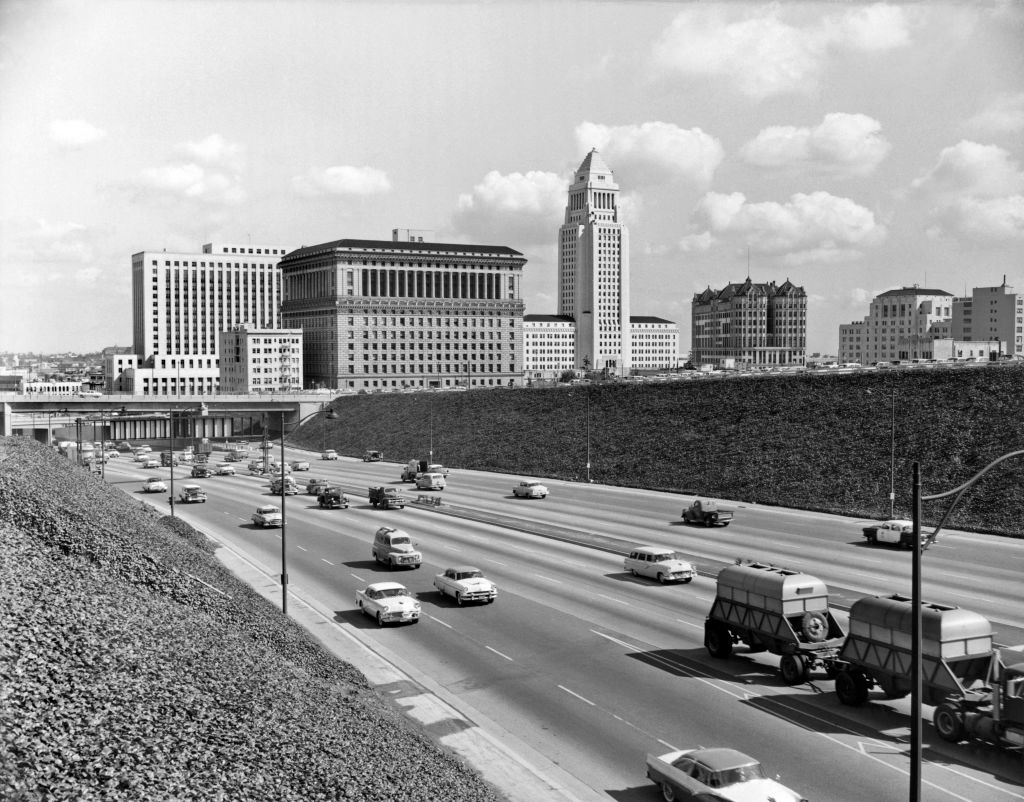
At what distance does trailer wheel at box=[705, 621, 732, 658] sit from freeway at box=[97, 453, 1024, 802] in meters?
0.43

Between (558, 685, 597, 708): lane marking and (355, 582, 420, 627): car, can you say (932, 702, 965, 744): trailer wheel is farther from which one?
(355, 582, 420, 627): car

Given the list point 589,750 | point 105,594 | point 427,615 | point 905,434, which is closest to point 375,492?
point 427,615

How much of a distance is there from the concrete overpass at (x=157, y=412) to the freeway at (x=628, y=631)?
217 feet

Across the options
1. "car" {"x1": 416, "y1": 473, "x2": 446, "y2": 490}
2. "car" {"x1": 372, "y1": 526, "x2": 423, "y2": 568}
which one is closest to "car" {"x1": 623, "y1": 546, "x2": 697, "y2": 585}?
"car" {"x1": 372, "y1": 526, "x2": 423, "y2": 568}

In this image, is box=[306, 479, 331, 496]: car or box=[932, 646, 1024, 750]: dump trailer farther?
box=[306, 479, 331, 496]: car

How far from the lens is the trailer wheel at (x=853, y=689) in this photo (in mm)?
23344

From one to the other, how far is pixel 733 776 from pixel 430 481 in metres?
59.1

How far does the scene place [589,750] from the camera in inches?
822

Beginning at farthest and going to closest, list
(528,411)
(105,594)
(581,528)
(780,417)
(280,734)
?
(528,411), (780,417), (581,528), (105,594), (280,734)

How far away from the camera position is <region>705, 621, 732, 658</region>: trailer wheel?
2742 cm

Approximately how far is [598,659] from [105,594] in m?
13.6

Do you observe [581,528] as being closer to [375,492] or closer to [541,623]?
[375,492]

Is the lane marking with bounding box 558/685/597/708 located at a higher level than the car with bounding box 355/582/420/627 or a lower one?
lower

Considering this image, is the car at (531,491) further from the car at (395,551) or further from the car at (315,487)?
the car at (395,551)
